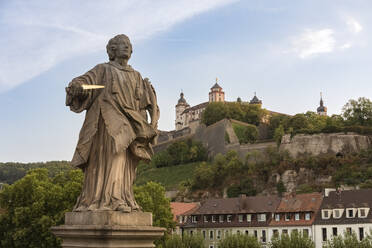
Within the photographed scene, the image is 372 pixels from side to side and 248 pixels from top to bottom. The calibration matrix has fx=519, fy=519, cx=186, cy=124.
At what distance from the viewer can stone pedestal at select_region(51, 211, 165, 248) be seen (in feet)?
17.9

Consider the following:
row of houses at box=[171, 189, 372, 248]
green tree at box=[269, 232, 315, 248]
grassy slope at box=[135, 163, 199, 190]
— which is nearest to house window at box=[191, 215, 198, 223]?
row of houses at box=[171, 189, 372, 248]

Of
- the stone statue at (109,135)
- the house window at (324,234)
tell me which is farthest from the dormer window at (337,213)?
the stone statue at (109,135)

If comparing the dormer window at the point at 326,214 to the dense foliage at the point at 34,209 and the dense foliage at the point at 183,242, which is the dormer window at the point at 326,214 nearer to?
the dense foliage at the point at 183,242

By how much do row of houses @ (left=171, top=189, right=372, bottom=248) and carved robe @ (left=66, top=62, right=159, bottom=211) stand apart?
37128 mm

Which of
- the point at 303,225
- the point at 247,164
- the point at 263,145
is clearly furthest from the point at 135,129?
the point at 263,145

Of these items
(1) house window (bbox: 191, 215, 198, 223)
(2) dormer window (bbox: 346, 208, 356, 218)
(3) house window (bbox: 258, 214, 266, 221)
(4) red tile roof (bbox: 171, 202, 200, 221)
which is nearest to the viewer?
(2) dormer window (bbox: 346, 208, 356, 218)

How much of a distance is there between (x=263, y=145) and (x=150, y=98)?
85.1 m

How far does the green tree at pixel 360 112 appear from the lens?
8906 cm

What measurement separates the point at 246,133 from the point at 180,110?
5827cm

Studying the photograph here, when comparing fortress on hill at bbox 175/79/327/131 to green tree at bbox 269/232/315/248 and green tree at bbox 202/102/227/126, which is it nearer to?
green tree at bbox 202/102/227/126

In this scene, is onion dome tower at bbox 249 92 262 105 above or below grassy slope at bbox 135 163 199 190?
above

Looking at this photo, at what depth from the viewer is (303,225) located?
48.8 meters

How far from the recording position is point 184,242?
129ft

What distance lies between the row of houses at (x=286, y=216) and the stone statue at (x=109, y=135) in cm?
3712
